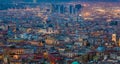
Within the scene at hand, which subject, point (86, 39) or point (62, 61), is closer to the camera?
point (62, 61)

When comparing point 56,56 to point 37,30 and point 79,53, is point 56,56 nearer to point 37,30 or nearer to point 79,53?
point 79,53

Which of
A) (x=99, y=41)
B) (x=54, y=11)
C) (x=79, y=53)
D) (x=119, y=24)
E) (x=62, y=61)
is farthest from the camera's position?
(x=54, y=11)

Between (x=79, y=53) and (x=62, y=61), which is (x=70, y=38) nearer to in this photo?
(x=79, y=53)

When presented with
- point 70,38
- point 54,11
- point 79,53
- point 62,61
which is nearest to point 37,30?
point 70,38

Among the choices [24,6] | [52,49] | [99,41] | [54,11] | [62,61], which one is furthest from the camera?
[24,6]

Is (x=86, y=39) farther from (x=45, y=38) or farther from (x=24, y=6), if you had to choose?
(x=24, y=6)

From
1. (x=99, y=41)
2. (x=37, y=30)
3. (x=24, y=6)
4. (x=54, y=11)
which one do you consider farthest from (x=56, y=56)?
(x=24, y=6)

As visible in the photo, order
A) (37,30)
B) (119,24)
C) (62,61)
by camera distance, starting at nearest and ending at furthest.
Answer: (62,61)
(37,30)
(119,24)

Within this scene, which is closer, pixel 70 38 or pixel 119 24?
pixel 70 38

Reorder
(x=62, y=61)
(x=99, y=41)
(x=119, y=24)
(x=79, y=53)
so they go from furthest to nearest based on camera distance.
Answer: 1. (x=119, y=24)
2. (x=99, y=41)
3. (x=79, y=53)
4. (x=62, y=61)
